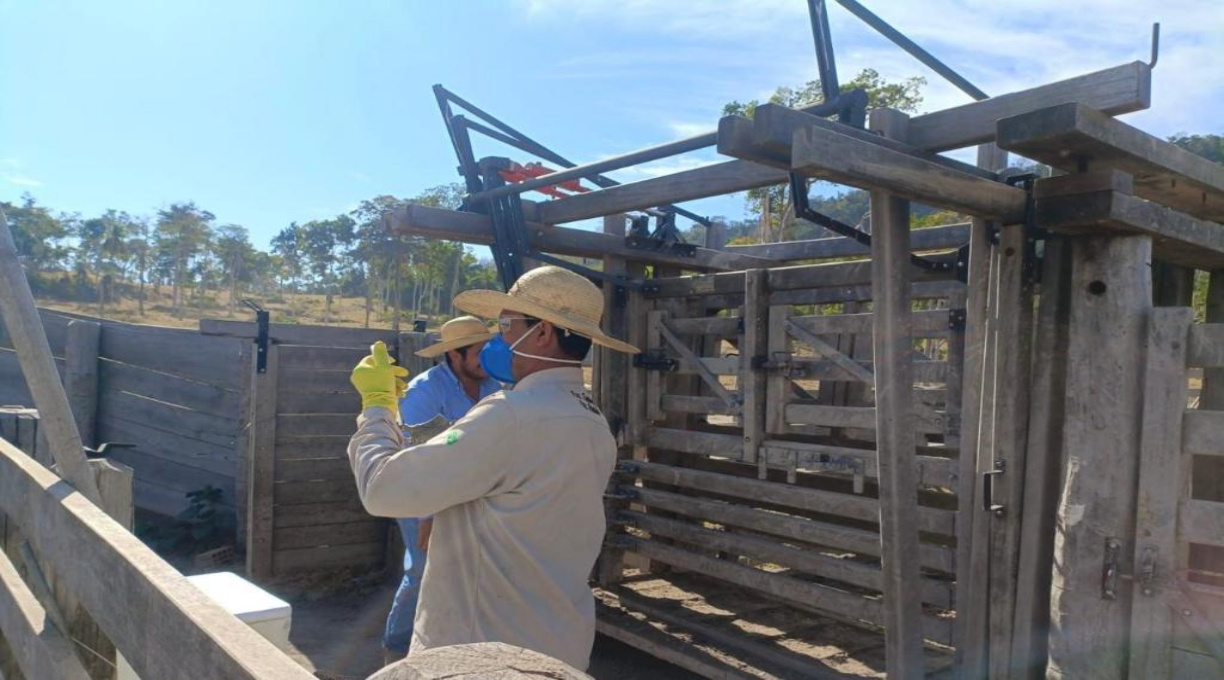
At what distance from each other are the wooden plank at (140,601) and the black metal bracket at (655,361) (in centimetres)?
304

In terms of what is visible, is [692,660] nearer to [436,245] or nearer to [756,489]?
[756,489]

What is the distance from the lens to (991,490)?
9.70 feet

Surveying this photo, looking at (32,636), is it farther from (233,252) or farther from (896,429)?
(233,252)

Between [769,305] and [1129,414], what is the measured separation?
2115 millimetres

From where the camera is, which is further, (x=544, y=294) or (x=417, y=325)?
(x=417, y=325)

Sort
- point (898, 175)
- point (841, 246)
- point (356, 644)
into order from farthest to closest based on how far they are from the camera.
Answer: point (356, 644) < point (841, 246) < point (898, 175)

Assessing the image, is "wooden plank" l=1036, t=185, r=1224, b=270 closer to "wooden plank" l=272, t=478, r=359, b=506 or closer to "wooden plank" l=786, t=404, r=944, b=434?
"wooden plank" l=786, t=404, r=944, b=434

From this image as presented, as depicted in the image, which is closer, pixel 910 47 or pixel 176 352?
pixel 910 47

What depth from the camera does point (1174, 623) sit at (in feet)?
8.02

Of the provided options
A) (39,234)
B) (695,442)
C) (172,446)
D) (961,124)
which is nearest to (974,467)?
(961,124)

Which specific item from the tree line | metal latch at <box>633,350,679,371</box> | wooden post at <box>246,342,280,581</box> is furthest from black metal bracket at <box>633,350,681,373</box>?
the tree line

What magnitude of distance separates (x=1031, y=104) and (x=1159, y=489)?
114 cm

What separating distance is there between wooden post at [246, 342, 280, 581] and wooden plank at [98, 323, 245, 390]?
0.73 meters

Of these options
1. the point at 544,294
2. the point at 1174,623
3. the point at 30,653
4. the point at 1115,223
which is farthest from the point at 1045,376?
the point at 30,653
